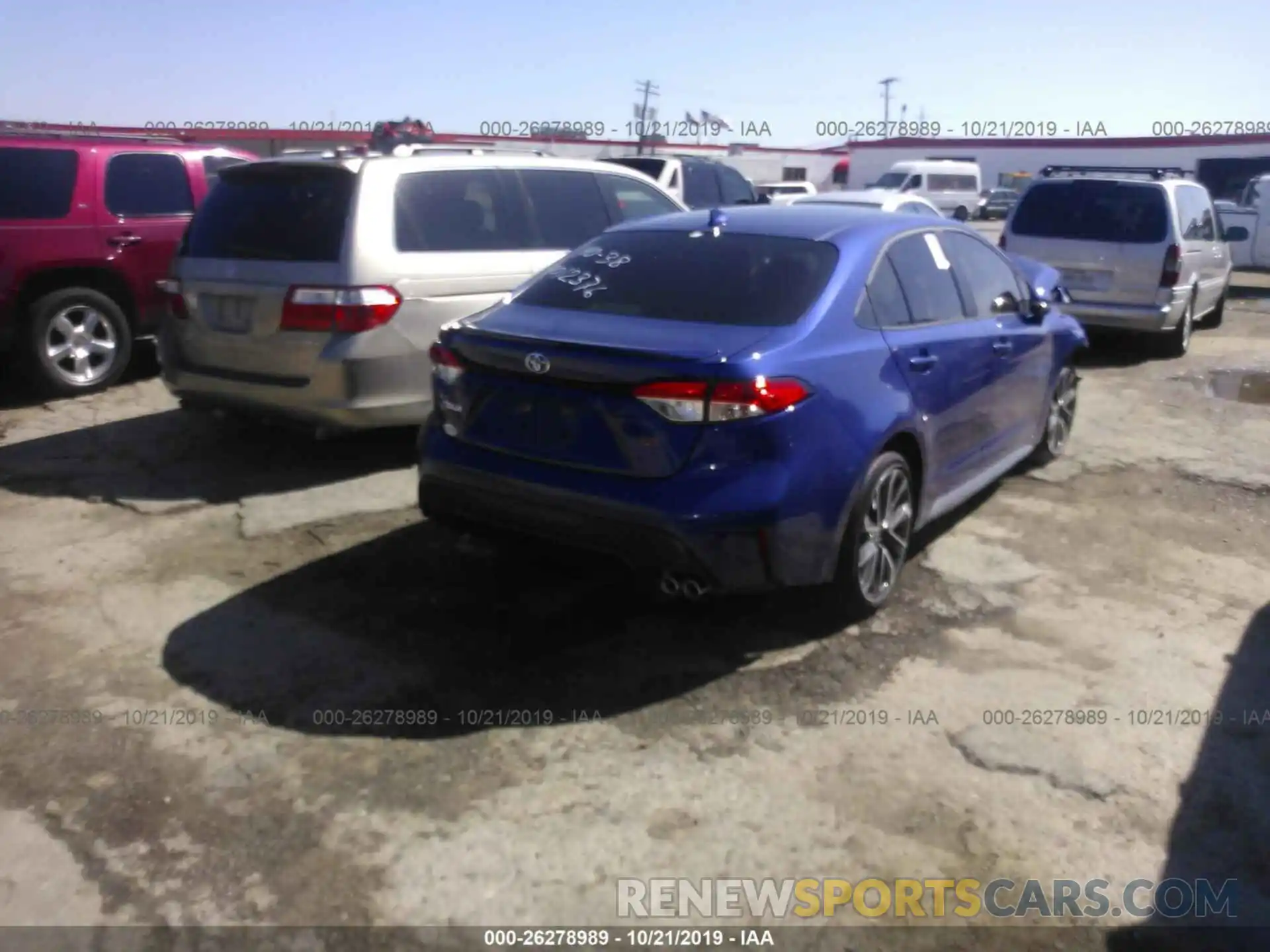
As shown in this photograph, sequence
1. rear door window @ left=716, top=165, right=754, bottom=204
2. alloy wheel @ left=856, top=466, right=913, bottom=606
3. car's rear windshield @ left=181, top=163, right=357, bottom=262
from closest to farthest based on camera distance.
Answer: alloy wheel @ left=856, top=466, right=913, bottom=606, car's rear windshield @ left=181, top=163, right=357, bottom=262, rear door window @ left=716, top=165, right=754, bottom=204

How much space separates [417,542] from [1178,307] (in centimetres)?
826

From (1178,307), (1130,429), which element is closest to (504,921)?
(1130,429)

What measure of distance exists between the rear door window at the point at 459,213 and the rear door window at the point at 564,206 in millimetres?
92

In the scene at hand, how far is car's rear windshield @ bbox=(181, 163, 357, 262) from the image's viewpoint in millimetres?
6023

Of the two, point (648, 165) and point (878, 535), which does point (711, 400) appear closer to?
point (878, 535)

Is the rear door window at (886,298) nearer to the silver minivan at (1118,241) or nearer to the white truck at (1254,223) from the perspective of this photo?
the silver minivan at (1118,241)

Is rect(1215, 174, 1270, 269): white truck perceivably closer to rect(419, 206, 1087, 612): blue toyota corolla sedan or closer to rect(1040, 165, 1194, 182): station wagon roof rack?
rect(1040, 165, 1194, 182): station wagon roof rack

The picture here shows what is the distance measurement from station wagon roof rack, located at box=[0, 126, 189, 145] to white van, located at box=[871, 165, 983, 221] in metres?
30.6

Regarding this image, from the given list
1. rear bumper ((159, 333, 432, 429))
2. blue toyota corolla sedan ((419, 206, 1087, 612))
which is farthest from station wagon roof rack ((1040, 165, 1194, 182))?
rear bumper ((159, 333, 432, 429))

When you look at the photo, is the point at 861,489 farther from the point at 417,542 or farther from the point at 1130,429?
the point at 1130,429

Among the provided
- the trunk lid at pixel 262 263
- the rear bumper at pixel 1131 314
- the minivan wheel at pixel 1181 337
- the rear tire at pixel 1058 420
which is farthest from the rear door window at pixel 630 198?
the minivan wheel at pixel 1181 337

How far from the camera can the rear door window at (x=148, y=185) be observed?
8422 millimetres

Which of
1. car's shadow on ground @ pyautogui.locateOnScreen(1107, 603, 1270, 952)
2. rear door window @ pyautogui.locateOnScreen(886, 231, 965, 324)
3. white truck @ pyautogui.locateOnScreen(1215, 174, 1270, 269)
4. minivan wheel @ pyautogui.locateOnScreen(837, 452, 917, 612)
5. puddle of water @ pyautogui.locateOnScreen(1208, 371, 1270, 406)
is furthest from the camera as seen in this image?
white truck @ pyautogui.locateOnScreen(1215, 174, 1270, 269)

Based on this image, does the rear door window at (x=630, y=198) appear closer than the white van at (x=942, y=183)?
Yes
